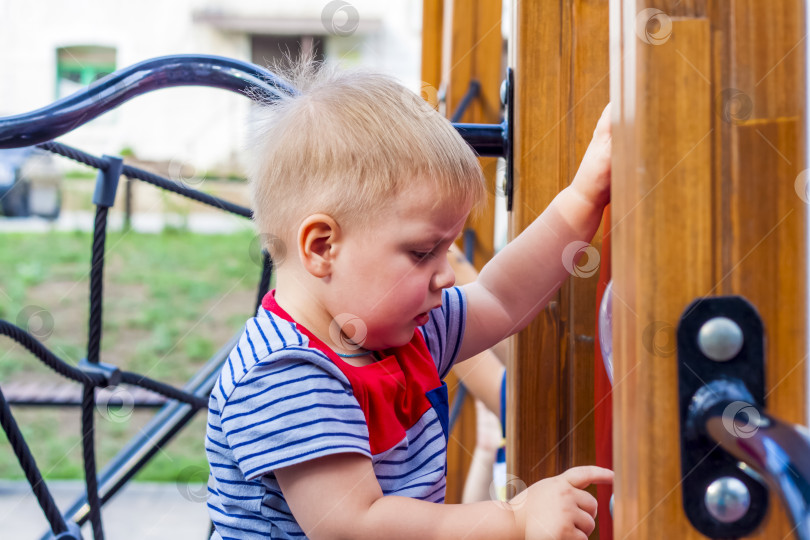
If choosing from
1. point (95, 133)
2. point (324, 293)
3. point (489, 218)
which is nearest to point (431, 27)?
point (489, 218)

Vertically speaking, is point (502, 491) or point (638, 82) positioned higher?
point (638, 82)

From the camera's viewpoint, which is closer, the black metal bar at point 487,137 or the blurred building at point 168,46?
the black metal bar at point 487,137

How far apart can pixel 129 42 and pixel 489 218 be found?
1101 cm

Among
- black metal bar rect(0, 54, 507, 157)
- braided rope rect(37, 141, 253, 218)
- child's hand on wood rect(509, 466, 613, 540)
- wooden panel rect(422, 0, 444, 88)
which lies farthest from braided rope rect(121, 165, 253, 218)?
wooden panel rect(422, 0, 444, 88)

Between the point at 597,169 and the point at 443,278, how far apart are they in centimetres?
15

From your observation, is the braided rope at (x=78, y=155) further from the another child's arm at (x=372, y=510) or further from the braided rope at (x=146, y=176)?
the another child's arm at (x=372, y=510)

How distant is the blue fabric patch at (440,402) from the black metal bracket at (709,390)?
1.44 feet

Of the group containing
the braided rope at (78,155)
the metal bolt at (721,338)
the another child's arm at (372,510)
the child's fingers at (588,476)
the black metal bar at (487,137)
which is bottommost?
the another child's arm at (372,510)

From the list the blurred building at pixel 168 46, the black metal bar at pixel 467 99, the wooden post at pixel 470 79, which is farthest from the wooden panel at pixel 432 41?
the blurred building at pixel 168 46

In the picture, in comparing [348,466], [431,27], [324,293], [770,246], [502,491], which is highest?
[431,27]

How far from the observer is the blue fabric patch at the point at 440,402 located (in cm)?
78

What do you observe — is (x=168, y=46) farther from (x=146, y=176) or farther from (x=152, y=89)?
(x=152, y=89)

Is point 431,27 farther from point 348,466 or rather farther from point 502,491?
point 348,466

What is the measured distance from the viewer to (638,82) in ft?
1.14
